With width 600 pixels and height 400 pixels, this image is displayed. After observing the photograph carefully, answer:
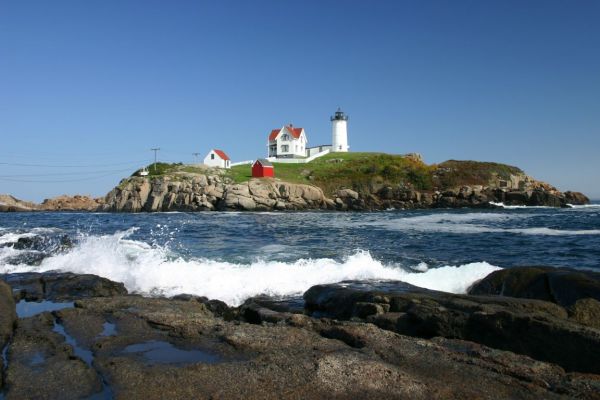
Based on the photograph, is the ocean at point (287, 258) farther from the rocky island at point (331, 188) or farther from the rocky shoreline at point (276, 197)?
the rocky island at point (331, 188)

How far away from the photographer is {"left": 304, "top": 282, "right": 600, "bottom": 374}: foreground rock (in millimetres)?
6039

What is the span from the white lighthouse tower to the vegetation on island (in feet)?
41.9

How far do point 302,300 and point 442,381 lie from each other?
694 centimetres

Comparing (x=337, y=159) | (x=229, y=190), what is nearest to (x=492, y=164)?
(x=337, y=159)

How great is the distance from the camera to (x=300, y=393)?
4691 mm

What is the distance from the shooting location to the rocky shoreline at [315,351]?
4867 millimetres

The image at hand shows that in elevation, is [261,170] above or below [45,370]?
above

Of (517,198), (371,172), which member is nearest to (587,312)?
(517,198)

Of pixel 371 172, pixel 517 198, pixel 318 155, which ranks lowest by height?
pixel 517 198

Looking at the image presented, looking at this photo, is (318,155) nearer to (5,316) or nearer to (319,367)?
(5,316)

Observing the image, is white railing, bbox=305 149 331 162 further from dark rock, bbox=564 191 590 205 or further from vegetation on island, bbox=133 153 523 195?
dark rock, bbox=564 191 590 205

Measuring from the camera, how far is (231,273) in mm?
14266

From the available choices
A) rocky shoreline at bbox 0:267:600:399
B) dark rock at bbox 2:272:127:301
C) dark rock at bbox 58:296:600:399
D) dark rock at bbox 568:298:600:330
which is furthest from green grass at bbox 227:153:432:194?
dark rock at bbox 58:296:600:399

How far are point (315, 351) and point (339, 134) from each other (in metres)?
106
